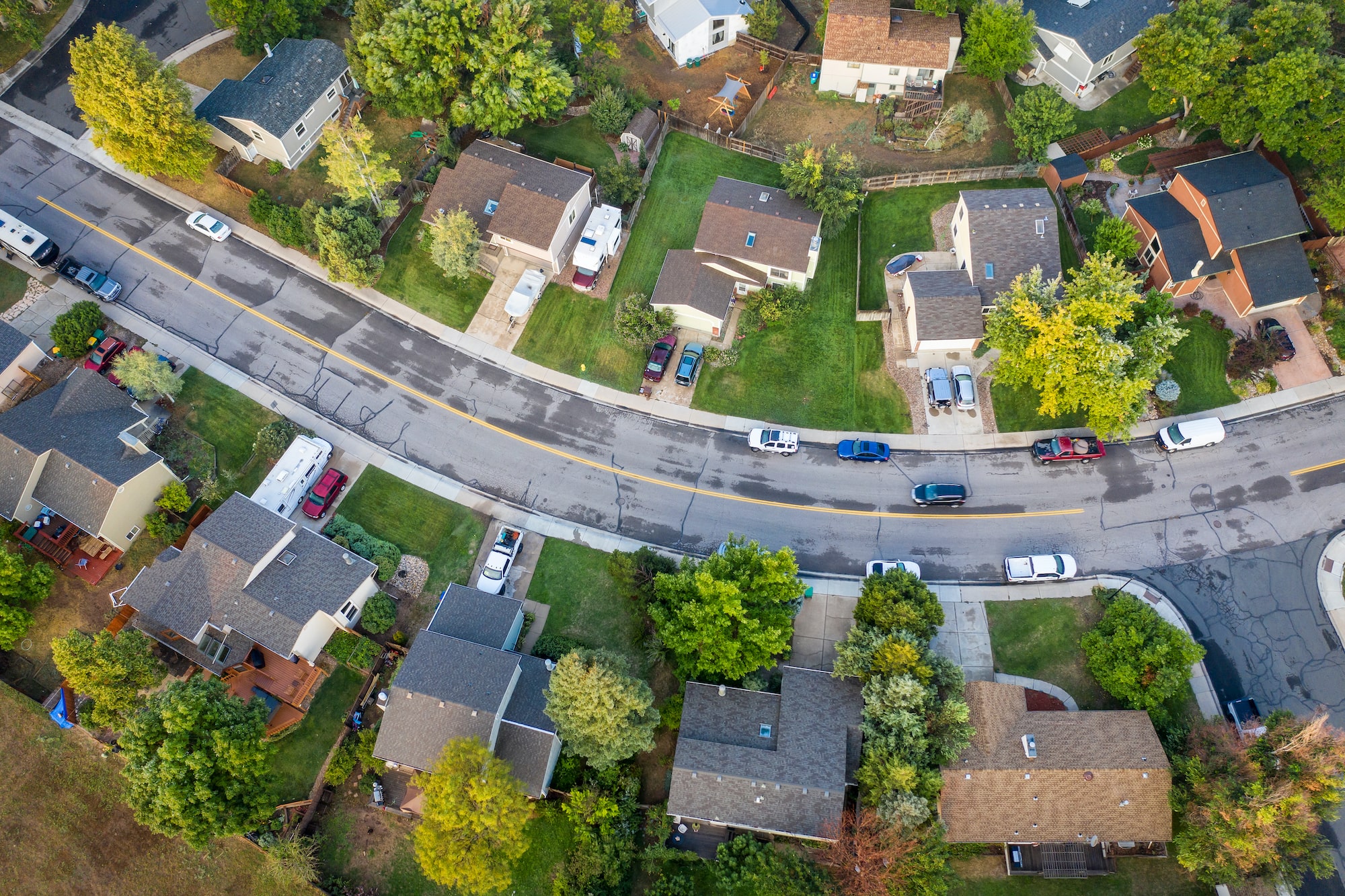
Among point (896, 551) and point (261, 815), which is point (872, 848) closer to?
point (896, 551)

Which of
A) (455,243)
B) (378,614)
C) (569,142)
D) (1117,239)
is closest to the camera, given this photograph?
(378,614)

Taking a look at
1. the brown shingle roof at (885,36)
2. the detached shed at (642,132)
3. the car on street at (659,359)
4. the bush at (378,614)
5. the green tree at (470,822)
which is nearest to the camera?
the green tree at (470,822)

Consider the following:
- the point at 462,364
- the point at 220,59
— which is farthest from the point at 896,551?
the point at 220,59

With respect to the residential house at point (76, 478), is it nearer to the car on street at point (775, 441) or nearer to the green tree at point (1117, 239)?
the car on street at point (775, 441)

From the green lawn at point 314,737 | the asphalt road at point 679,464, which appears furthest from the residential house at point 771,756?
the green lawn at point 314,737

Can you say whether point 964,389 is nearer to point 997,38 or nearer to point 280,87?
point 997,38

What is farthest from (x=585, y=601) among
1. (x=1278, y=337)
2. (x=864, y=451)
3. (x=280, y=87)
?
(x=1278, y=337)
